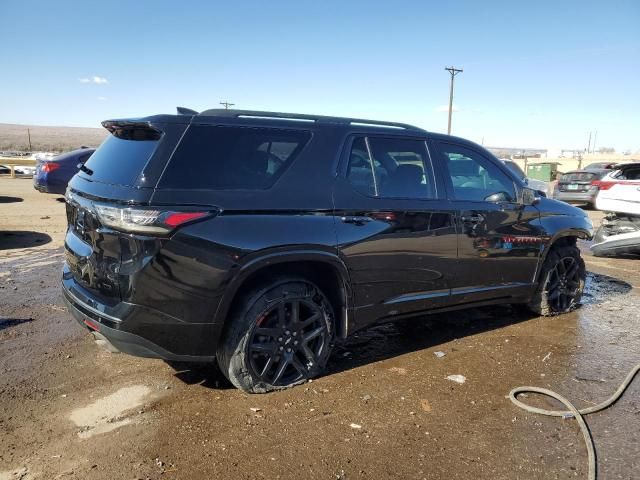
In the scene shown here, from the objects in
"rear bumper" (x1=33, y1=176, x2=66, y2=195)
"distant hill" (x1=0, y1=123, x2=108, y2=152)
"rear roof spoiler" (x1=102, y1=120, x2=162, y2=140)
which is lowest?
"distant hill" (x1=0, y1=123, x2=108, y2=152)

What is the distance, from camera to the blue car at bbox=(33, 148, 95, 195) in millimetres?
12469

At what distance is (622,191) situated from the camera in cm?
927

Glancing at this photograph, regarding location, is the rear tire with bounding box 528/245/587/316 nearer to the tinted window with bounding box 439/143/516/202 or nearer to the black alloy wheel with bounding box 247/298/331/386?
the tinted window with bounding box 439/143/516/202

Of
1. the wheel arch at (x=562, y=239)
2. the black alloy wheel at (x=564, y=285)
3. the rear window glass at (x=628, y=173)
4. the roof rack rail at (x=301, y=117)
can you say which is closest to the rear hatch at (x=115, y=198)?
the roof rack rail at (x=301, y=117)

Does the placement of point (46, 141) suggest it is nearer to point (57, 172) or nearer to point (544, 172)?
point (544, 172)

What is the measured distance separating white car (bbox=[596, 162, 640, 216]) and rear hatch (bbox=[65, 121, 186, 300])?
342 inches

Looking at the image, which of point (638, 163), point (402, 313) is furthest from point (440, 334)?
point (638, 163)

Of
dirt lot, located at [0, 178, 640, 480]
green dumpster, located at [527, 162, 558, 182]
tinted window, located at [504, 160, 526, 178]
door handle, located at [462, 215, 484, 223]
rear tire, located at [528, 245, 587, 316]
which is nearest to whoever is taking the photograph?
dirt lot, located at [0, 178, 640, 480]

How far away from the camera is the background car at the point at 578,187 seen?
16.5 m

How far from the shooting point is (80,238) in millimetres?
3412

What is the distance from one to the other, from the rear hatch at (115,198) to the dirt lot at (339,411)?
85cm

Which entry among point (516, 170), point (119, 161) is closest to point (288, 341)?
point (119, 161)

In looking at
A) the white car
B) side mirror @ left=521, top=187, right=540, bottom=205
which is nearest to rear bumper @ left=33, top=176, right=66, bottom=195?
side mirror @ left=521, top=187, right=540, bottom=205

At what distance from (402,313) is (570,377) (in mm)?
1396
